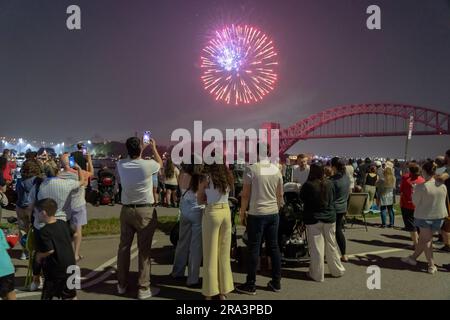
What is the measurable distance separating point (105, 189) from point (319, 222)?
31.2 feet

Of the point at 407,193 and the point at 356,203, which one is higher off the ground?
the point at 407,193

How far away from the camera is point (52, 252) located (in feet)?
13.0

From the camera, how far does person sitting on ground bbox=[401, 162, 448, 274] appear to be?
609 centimetres

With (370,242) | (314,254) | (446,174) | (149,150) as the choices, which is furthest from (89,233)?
(446,174)

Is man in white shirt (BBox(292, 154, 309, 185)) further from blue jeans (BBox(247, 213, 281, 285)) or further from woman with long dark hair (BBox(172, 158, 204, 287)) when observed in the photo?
woman with long dark hair (BBox(172, 158, 204, 287))

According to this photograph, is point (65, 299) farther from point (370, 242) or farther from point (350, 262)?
point (370, 242)

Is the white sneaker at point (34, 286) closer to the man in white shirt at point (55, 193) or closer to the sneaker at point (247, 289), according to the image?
the man in white shirt at point (55, 193)

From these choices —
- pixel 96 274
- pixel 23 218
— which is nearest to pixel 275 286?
pixel 96 274

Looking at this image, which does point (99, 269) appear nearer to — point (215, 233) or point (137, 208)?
point (137, 208)

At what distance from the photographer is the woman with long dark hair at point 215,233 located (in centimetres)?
463

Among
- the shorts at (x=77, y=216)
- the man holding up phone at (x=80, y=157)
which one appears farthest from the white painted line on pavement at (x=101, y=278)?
the man holding up phone at (x=80, y=157)

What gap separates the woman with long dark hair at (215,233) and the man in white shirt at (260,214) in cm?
46

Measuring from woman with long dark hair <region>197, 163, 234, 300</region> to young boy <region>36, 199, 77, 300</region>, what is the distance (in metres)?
1.59

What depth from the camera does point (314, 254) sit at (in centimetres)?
565
